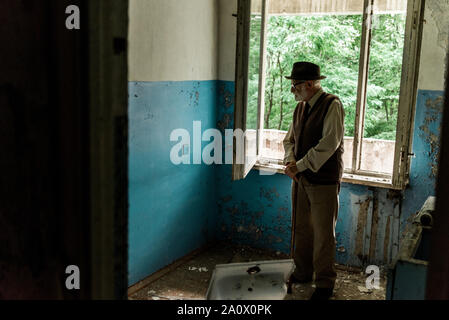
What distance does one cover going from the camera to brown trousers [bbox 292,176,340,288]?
124 inches

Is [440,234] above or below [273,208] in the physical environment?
above

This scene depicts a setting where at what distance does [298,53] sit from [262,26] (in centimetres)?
356

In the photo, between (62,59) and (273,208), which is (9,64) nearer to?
(62,59)

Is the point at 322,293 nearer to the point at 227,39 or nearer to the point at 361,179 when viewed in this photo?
the point at 361,179

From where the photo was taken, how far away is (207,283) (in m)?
3.52

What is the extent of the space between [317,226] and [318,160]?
49 cm

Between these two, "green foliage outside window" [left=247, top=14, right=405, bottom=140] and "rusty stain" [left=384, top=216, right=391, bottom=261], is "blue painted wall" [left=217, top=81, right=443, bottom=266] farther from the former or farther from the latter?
"green foliage outside window" [left=247, top=14, right=405, bottom=140]

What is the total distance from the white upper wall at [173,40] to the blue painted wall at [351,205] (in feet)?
1.34

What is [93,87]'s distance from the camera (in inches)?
54.9

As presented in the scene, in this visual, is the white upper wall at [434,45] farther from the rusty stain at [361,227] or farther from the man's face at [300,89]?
the rusty stain at [361,227]

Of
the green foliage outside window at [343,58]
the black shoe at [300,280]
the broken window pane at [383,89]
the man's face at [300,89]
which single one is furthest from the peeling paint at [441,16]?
the green foliage outside window at [343,58]

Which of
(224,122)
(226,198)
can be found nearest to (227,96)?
(224,122)

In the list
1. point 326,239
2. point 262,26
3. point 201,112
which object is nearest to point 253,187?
point 201,112

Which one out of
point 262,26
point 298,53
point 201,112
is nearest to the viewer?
point 262,26
